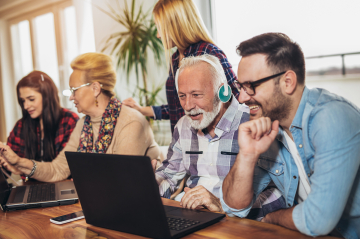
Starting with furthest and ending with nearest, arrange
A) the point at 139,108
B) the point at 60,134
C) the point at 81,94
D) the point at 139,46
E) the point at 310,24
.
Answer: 1. the point at 139,46
2. the point at 310,24
3. the point at 60,134
4. the point at 139,108
5. the point at 81,94

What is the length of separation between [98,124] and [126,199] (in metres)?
1.42

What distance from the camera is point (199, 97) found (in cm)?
165

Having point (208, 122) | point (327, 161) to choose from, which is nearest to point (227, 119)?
point (208, 122)

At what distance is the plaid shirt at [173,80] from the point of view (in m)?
2.00

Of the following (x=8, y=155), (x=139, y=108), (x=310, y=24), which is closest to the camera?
(x=8, y=155)

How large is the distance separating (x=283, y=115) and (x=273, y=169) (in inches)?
9.7

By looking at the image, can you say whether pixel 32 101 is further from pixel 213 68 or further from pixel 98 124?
pixel 213 68

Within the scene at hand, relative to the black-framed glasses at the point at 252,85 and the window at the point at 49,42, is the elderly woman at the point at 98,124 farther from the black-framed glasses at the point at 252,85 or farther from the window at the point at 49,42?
the window at the point at 49,42

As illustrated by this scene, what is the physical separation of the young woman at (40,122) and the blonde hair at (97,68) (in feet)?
1.89

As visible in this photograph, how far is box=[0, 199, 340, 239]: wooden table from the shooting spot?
3.15ft

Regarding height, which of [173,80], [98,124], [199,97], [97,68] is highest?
[97,68]

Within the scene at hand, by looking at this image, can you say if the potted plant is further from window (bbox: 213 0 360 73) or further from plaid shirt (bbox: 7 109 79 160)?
plaid shirt (bbox: 7 109 79 160)

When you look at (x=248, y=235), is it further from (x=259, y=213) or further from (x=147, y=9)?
(x=147, y=9)

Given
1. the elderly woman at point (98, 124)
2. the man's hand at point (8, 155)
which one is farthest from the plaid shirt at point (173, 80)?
Answer: the man's hand at point (8, 155)
